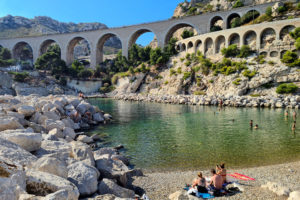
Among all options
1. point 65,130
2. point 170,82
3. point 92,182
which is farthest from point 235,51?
point 92,182

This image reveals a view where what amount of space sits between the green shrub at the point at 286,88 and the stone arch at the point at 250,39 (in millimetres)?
13124

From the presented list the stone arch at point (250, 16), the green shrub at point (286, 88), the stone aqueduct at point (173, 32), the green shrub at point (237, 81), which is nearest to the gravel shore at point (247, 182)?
the green shrub at point (286, 88)

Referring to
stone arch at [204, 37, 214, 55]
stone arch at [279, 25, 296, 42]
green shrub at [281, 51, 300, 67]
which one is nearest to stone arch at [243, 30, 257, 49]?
stone arch at [279, 25, 296, 42]

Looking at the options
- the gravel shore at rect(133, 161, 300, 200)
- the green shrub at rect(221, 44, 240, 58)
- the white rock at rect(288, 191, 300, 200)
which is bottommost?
the gravel shore at rect(133, 161, 300, 200)

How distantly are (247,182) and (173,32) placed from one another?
6470 centimetres

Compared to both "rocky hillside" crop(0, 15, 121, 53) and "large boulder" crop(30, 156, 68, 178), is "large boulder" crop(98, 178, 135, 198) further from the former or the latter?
"rocky hillside" crop(0, 15, 121, 53)

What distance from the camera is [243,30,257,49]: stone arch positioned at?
45.9m

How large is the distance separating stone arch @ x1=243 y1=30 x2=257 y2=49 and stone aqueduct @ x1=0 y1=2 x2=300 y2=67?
292 millimetres

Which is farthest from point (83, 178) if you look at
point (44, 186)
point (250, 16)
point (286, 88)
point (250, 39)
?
point (250, 16)

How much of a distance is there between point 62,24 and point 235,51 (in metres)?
174

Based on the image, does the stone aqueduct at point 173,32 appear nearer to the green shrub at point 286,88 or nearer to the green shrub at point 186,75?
the green shrub at point 186,75

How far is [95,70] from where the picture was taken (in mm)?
73250

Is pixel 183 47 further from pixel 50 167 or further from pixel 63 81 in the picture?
pixel 50 167

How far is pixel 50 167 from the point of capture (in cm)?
549
